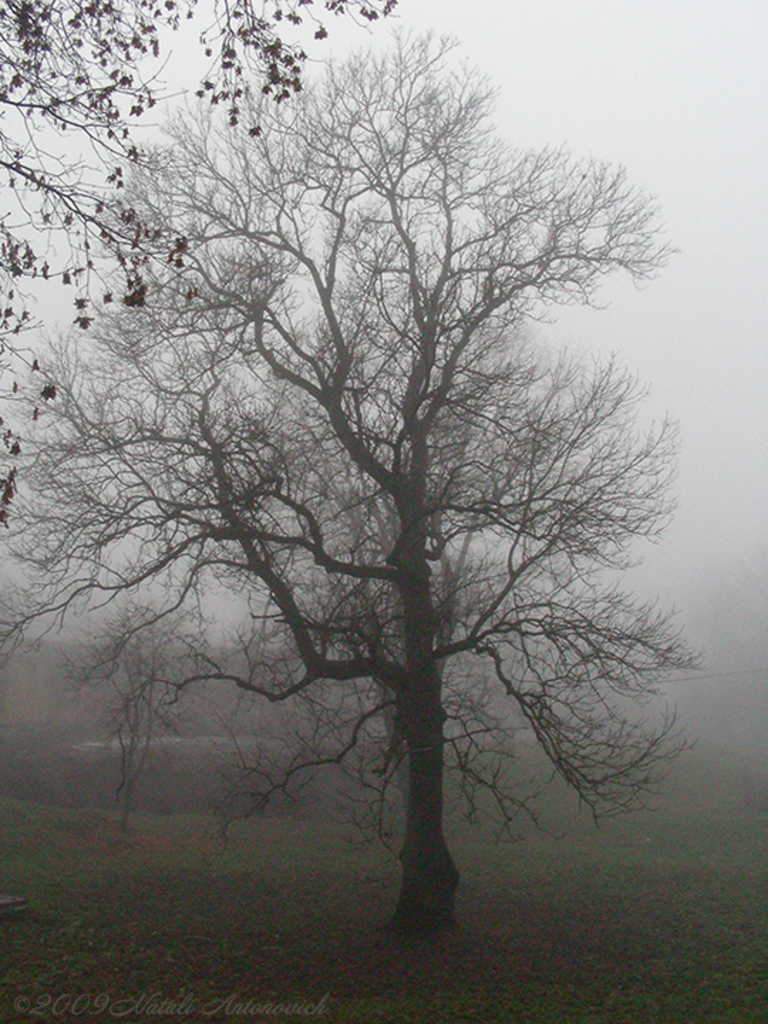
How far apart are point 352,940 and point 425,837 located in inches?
62.0

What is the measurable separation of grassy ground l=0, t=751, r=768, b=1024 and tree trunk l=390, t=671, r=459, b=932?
1.12 feet

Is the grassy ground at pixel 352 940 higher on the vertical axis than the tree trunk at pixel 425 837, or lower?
lower

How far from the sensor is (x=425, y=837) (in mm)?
11203

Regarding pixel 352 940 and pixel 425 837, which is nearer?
pixel 352 940

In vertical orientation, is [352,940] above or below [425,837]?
below

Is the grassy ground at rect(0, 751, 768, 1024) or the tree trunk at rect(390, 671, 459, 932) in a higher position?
the tree trunk at rect(390, 671, 459, 932)

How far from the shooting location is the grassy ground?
307 inches

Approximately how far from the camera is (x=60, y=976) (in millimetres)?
7973

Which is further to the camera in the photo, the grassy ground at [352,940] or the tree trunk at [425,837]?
the tree trunk at [425,837]

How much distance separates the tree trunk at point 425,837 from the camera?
35.9 ft

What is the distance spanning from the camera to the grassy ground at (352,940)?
780 cm

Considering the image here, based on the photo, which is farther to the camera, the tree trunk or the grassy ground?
the tree trunk

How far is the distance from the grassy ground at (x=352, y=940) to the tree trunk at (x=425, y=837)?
1.12 ft

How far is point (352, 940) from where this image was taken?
34.8 ft
